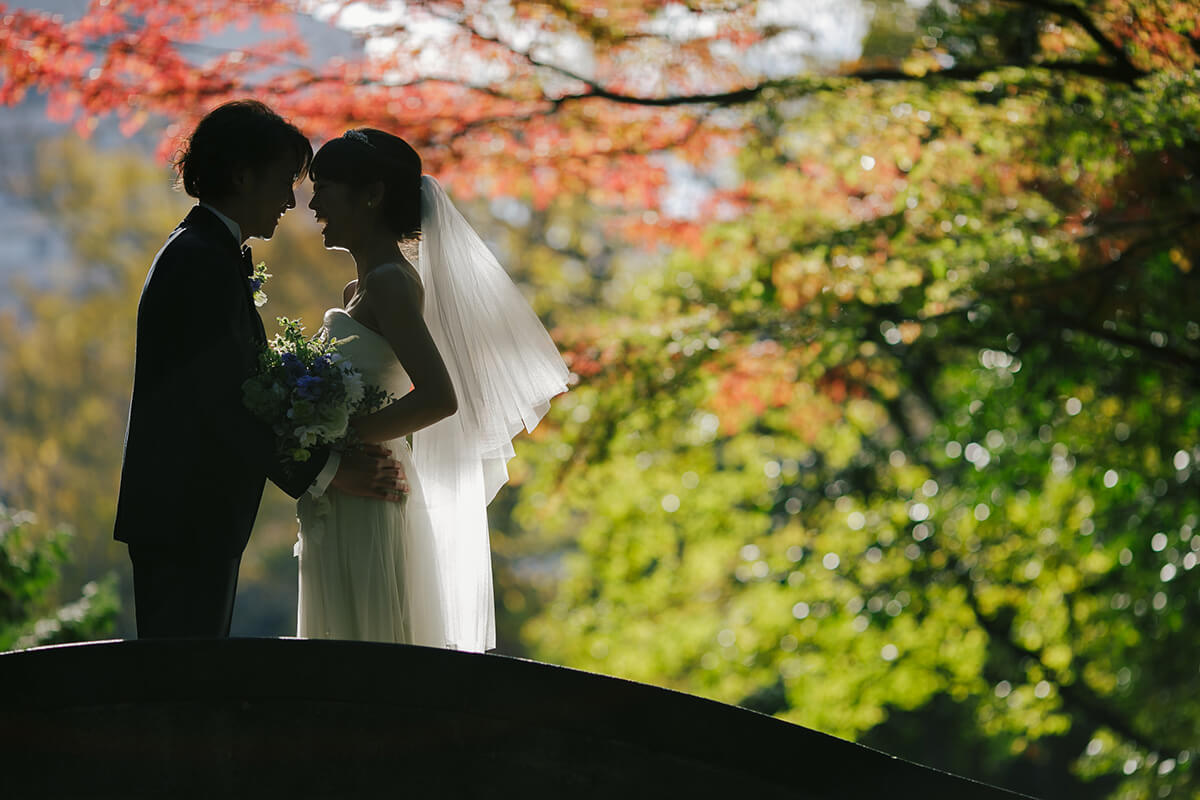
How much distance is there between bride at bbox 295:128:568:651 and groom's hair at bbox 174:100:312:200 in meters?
0.31

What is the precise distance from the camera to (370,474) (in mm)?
3238

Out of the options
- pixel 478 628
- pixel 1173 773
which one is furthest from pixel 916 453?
pixel 478 628

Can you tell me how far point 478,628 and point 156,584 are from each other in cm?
114

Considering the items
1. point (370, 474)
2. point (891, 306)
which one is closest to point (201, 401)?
point (370, 474)

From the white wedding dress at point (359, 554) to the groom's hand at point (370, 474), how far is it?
0.14 ft

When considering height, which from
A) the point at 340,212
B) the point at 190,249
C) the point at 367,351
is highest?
the point at 340,212

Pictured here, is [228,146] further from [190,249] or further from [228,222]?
[190,249]

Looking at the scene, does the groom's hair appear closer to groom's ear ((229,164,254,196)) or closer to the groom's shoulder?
groom's ear ((229,164,254,196))

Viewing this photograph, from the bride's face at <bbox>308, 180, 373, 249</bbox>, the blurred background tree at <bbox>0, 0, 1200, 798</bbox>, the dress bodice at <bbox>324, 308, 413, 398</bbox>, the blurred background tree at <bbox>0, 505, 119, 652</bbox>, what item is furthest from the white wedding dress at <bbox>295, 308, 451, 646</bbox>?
the blurred background tree at <bbox>0, 0, 1200, 798</bbox>

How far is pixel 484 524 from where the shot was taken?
3594 mm

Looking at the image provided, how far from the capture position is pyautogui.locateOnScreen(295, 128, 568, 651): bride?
326 centimetres

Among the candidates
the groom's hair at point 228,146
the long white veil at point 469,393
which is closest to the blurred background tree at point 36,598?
the long white veil at point 469,393

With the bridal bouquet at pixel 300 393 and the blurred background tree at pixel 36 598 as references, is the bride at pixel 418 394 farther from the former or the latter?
the blurred background tree at pixel 36 598

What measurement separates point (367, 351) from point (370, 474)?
0.37 m
